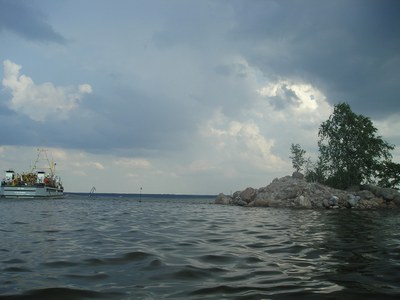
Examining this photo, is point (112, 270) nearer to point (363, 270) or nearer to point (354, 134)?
point (363, 270)

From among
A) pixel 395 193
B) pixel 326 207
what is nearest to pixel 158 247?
pixel 326 207

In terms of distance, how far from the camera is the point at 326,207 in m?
55.8

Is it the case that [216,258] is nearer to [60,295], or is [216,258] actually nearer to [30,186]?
[60,295]

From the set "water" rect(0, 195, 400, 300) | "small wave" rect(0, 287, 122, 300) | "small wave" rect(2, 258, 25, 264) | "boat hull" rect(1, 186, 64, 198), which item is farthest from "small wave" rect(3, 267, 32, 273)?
"boat hull" rect(1, 186, 64, 198)

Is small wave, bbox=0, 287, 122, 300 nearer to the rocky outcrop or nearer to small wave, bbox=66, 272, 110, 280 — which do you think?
small wave, bbox=66, 272, 110, 280

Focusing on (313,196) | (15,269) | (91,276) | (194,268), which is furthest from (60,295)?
(313,196)

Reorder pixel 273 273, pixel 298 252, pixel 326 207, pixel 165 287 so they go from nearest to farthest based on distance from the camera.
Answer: pixel 165 287 → pixel 273 273 → pixel 298 252 → pixel 326 207

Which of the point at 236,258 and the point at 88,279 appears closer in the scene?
the point at 88,279

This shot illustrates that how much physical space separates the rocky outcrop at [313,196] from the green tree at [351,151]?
3.96 m

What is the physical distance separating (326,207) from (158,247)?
4969cm

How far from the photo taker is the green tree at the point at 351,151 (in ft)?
223

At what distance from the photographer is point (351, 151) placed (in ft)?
226

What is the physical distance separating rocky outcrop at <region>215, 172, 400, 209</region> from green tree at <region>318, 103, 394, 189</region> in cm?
396

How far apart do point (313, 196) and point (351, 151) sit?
1648 cm
